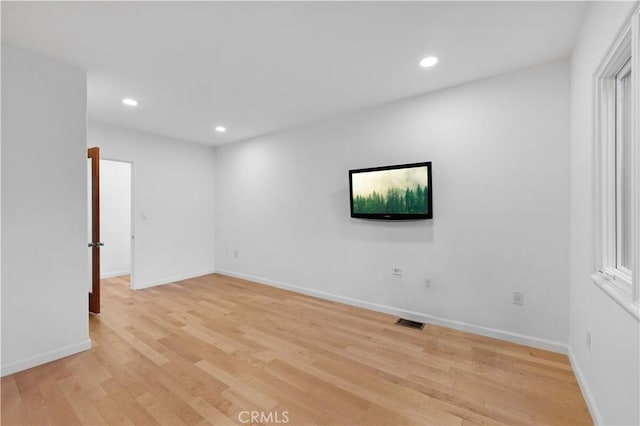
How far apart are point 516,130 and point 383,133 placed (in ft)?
4.64

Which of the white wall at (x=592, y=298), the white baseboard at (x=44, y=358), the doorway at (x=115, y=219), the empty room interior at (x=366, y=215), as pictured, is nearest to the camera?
the white wall at (x=592, y=298)

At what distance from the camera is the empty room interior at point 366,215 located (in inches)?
69.6

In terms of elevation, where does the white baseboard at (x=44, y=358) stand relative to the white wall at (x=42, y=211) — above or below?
below

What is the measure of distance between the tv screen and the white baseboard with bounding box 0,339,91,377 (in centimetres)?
318

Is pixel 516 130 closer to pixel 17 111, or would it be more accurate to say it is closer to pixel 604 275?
pixel 604 275

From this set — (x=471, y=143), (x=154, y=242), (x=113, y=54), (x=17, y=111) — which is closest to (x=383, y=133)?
(x=471, y=143)

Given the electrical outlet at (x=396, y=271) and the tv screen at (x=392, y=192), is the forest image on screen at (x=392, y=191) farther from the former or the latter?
the electrical outlet at (x=396, y=271)

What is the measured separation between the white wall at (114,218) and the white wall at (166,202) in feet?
4.73

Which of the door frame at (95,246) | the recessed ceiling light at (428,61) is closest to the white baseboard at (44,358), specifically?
the door frame at (95,246)

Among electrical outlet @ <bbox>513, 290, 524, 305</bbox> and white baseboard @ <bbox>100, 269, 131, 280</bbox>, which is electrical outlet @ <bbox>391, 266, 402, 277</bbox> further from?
white baseboard @ <bbox>100, 269, 131, 280</bbox>

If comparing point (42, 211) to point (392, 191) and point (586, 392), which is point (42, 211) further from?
point (586, 392)

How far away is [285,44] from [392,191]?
1.97 metres

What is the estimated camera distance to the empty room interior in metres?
1.77

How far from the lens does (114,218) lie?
5789mm
